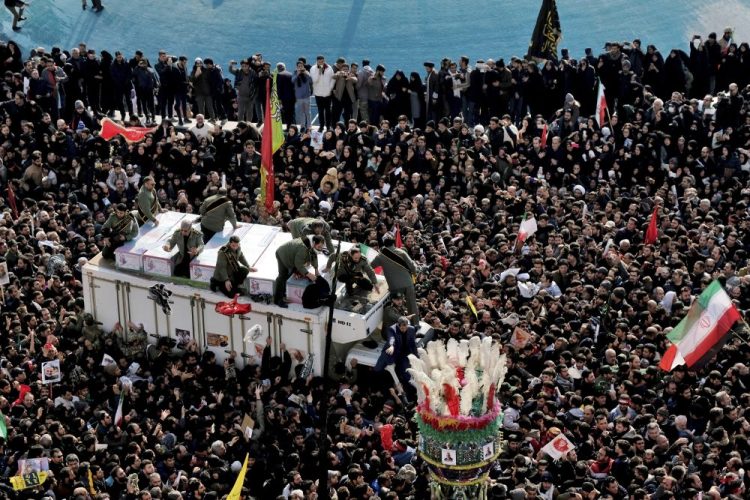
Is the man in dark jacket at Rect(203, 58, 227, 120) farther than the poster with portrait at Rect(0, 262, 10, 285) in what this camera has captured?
Yes

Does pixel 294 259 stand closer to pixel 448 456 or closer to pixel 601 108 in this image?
pixel 448 456

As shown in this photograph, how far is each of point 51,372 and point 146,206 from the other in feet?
12.8

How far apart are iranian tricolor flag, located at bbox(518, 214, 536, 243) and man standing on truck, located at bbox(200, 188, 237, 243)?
18.0ft

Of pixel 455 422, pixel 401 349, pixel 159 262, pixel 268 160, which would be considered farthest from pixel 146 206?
pixel 455 422

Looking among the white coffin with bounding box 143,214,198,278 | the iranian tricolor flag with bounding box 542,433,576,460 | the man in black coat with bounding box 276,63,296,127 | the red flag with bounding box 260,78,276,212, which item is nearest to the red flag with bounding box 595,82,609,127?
the man in black coat with bounding box 276,63,296,127

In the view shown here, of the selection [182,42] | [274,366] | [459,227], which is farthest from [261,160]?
[182,42]

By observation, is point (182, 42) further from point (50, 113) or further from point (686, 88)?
point (686, 88)

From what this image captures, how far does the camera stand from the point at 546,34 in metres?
34.9

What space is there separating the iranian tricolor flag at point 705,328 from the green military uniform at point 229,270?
7.48 metres

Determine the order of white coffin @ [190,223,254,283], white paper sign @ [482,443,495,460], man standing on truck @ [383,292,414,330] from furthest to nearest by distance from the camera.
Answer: white coffin @ [190,223,254,283]
man standing on truck @ [383,292,414,330]
white paper sign @ [482,443,495,460]

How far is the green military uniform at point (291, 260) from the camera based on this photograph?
83.8 ft

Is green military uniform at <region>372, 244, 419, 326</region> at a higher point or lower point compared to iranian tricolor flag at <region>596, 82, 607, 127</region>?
lower

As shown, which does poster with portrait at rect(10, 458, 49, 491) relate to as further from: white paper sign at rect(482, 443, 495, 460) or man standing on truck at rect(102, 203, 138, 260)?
white paper sign at rect(482, 443, 495, 460)

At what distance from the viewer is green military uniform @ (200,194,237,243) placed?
27500mm
